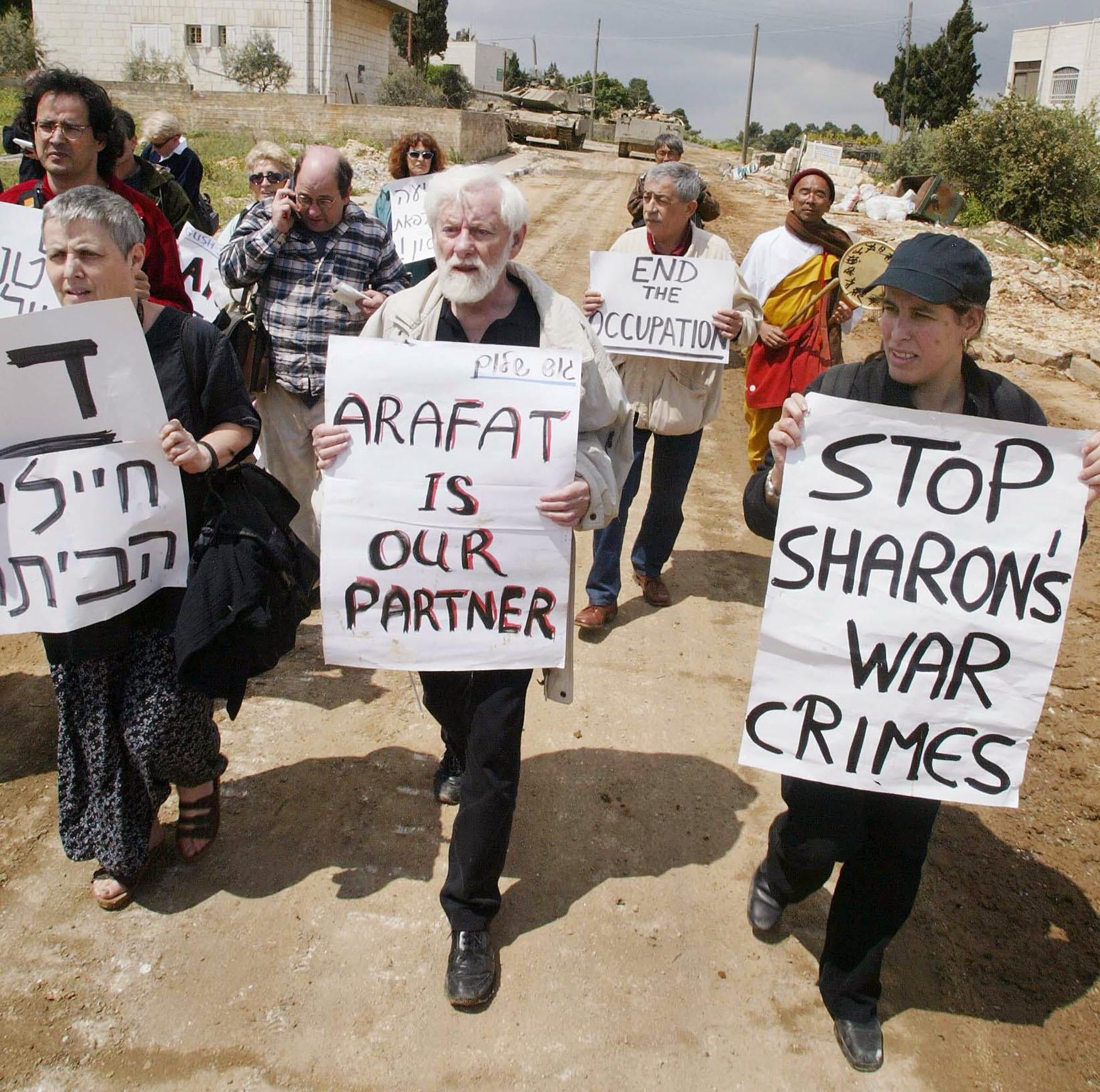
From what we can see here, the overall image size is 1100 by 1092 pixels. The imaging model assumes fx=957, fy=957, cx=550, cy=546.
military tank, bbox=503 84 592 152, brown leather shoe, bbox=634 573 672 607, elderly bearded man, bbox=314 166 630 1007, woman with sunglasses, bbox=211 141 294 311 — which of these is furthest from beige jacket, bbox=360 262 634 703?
military tank, bbox=503 84 592 152

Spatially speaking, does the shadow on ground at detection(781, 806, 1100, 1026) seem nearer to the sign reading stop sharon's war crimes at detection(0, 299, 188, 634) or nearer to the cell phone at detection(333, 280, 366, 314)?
the sign reading stop sharon's war crimes at detection(0, 299, 188, 634)

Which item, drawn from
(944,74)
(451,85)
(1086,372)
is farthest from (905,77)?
(1086,372)

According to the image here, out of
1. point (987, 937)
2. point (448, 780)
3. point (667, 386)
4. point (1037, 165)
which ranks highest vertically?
point (1037, 165)

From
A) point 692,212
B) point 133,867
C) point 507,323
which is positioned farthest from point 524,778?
point 692,212

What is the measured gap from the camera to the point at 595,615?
4637 millimetres

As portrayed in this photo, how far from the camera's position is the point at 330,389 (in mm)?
2480

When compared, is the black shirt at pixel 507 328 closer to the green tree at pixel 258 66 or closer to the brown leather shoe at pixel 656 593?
the brown leather shoe at pixel 656 593

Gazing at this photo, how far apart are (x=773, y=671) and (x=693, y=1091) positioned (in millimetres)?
1066

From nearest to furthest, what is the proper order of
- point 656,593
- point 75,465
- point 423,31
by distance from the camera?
point 75,465 → point 656,593 → point 423,31

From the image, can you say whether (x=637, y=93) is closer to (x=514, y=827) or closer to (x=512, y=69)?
(x=512, y=69)

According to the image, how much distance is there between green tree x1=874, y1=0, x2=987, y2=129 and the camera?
5066 cm

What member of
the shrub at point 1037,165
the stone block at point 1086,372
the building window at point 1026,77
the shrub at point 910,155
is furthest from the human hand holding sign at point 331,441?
the building window at point 1026,77

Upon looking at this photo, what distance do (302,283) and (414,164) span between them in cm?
240

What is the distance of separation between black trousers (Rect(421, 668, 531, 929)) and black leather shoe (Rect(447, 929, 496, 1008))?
3 cm
